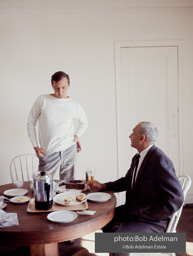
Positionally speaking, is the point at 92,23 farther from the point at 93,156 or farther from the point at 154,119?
the point at 93,156

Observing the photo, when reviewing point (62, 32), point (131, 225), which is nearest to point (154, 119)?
point (62, 32)

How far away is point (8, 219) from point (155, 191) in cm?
91

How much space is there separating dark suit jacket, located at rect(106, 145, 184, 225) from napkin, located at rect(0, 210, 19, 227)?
2.41 ft

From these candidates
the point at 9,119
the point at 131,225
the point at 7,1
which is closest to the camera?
the point at 131,225

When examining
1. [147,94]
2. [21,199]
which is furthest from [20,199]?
[147,94]

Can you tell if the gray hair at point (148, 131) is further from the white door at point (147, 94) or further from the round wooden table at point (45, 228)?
the white door at point (147, 94)

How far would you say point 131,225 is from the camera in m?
1.79

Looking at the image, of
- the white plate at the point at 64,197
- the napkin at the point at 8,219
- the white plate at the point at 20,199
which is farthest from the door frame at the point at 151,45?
the napkin at the point at 8,219

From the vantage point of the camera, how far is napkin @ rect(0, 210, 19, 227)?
149 cm

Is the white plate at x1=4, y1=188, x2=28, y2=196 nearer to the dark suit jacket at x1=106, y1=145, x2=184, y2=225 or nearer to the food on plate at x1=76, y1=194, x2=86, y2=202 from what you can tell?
the food on plate at x1=76, y1=194, x2=86, y2=202

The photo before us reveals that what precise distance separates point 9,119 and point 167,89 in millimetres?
2106

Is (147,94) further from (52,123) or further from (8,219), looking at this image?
(8,219)

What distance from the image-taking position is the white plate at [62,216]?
152 centimetres

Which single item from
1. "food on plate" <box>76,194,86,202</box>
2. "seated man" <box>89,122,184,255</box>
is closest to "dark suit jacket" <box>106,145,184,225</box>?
→ "seated man" <box>89,122,184,255</box>
